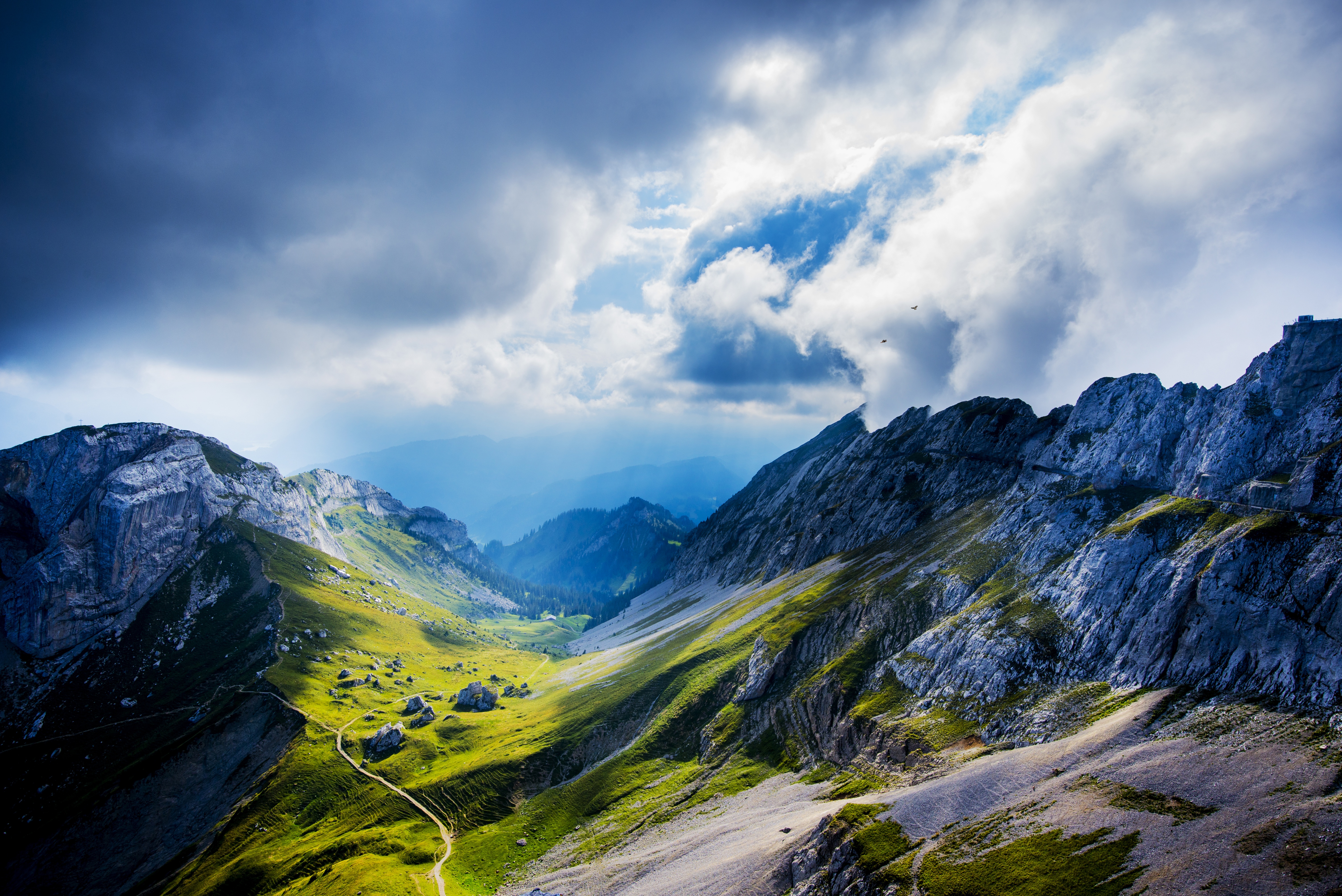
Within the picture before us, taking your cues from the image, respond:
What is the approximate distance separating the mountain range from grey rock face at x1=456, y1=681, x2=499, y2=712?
5.32 ft

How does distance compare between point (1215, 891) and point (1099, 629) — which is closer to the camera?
point (1215, 891)

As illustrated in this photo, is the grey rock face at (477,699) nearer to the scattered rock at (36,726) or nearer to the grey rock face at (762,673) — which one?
the grey rock face at (762,673)

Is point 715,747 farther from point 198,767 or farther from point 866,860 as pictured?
point 198,767

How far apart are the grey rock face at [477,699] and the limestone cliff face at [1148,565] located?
112 metres

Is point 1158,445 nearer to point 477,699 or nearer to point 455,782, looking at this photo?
point 455,782

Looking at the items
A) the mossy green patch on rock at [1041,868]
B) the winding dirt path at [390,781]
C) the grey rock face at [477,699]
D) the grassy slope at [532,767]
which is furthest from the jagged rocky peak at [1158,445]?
the winding dirt path at [390,781]

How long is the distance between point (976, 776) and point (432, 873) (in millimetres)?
90810

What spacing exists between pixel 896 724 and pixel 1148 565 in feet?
156

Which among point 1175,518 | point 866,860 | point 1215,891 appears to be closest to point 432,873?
point 866,860

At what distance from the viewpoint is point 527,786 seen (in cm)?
11994

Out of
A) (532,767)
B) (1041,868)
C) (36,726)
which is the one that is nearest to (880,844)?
(1041,868)

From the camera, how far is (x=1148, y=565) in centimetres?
8319

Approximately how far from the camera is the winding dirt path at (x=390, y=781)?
309 ft

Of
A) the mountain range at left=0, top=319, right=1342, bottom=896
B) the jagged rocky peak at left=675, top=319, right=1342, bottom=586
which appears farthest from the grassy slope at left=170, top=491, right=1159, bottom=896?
the jagged rocky peak at left=675, top=319, right=1342, bottom=586
